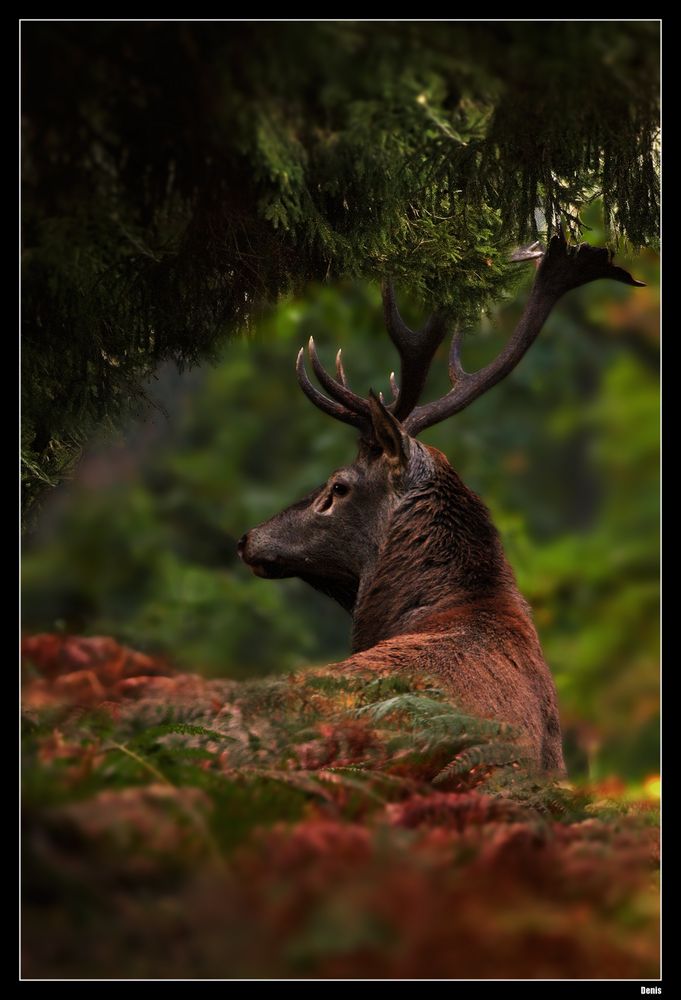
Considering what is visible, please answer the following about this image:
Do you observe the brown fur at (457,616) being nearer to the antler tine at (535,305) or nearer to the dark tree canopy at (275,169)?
the antler tine at (535,305)

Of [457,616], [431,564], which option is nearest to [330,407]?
[431,564]

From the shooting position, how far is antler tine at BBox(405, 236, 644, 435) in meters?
6.11

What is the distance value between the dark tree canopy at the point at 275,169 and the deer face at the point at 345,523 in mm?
810

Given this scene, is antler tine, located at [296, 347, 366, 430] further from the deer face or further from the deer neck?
the deer neck

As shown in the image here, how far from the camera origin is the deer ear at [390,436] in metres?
6.22

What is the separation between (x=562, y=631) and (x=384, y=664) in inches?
653

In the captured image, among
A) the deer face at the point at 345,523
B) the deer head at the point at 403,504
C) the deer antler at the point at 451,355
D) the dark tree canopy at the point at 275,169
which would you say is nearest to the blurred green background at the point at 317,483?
the deer face at the point at 345,523

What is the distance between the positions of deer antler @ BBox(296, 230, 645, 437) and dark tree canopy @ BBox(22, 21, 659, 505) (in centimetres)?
59

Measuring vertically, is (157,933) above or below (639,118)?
below

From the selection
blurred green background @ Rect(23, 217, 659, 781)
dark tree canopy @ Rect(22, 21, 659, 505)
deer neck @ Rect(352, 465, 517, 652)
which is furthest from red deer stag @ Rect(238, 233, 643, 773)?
blurred green background @ Rect(23, 217, 659, 781)

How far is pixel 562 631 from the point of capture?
20984 millimetres

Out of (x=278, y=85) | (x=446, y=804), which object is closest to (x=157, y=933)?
(x=446, y=804)

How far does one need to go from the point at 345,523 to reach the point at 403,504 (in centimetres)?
41
